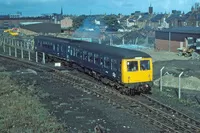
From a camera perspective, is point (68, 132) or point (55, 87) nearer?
point (68, 132)

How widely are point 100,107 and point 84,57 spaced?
9.57 meters

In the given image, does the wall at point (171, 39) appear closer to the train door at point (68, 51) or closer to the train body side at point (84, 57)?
the train body side at point (84, 57)

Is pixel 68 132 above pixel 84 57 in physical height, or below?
below

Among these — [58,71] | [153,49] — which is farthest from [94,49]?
[153,49]

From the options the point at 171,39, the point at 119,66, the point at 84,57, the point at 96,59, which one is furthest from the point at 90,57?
the point at 171,39

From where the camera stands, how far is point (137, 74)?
67.5 feet

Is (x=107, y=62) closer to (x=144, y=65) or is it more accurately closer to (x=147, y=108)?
(x=144, y=65)

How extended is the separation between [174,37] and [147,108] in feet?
121

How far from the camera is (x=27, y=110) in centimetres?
1552

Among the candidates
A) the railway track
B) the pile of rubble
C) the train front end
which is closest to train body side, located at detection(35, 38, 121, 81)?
the train front end

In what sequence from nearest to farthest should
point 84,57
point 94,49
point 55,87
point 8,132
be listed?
point 8,132 < point 55,87 < point 94,49 < point 84,57

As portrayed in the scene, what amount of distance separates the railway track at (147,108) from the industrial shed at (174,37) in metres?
29.0

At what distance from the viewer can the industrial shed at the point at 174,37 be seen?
49641mm

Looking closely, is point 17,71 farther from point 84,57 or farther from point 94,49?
point 94,49
